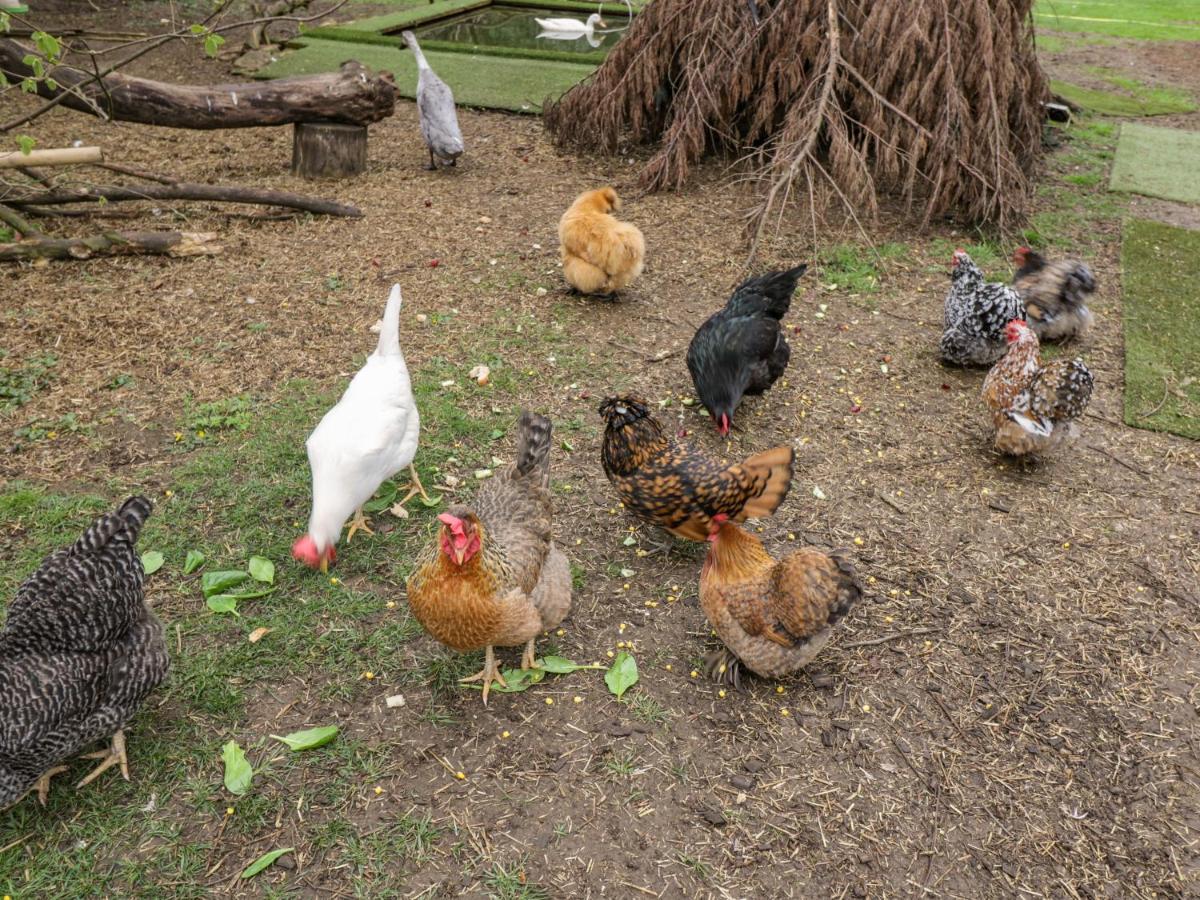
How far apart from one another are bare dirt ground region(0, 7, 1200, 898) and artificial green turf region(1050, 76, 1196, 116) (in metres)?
5.35

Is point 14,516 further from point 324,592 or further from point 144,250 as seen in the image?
point 144,250

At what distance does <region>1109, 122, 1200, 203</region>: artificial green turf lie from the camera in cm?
822

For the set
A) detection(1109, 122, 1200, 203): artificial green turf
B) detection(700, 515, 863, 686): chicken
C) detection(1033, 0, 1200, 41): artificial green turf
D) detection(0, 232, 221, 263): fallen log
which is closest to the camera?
detection(700, 515, 863, 686): chicken

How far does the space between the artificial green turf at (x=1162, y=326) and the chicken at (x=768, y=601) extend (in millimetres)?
3130

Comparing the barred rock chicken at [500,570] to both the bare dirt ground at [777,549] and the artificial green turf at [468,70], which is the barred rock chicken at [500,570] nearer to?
the bare dirt ground at [777,549]

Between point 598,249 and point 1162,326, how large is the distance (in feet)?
13.9

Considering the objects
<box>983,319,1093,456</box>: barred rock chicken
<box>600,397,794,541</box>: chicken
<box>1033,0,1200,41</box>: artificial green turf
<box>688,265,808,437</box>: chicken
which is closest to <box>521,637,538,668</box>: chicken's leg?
<box>600,397,794,541</box>: chicken

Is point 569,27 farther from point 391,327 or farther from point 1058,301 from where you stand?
point 391,327

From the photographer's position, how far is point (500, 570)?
116 inches

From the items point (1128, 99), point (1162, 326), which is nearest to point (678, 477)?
point (1162, 326)

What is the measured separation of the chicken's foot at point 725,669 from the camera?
3215 millimetres

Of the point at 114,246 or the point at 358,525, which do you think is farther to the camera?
the point at 114,246

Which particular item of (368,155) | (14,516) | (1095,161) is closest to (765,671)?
(14,516)

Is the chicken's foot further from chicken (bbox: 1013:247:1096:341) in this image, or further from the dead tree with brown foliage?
Answer: the dead tree with brown foliage
